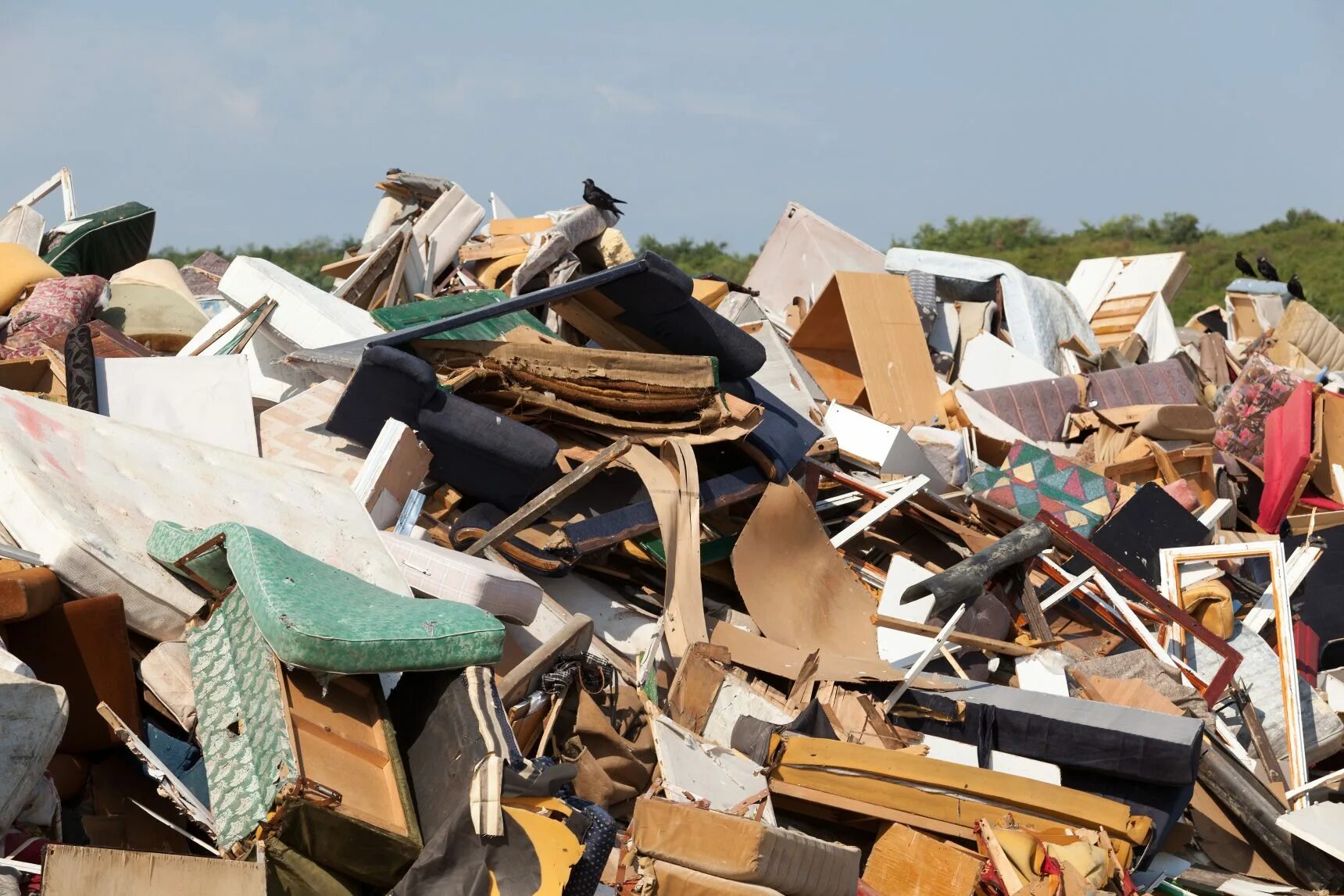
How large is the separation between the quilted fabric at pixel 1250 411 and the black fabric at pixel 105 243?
302 inches

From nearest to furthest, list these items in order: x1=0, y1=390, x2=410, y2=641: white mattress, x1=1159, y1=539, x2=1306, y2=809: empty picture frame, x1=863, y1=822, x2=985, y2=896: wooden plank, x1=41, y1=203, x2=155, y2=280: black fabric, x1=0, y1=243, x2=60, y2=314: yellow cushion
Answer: x1=0, y1=390, x2=410, y2=641: white mattress → x1=863, y1=822, x2=985, y2=896: wooden plank → x1=1159, y1=539, x2=1306, y2=809: empty picture frame → x1=0, y1=243, x2=60, y2=314: yellow cushion → x1=41, y1=203, x2=155, y2=280: black fabric

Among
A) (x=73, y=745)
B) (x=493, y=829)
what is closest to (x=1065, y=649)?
(x=493, y=829)

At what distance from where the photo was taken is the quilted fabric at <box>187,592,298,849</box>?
3195 millimetres

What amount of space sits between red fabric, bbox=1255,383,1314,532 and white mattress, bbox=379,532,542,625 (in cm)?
568

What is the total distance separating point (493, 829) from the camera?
3125 mm

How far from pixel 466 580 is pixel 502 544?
70 centimetres

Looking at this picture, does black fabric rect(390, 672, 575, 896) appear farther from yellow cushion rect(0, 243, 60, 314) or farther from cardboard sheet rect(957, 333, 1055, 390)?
cardboard sheet rect(957, 333, 1055, 390)

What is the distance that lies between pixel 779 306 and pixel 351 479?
5890 millimetres

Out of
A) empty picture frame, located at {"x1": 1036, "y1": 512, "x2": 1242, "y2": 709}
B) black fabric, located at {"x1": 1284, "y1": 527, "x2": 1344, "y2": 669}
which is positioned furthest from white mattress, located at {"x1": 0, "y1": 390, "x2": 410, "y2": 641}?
black fabric, located at {"x1": 1284, "y1": 527, "x2": 1344, "y2": 669}

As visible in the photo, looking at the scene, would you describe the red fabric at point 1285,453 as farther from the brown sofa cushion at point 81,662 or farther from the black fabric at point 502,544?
the brown sofa cushion at point 81,662

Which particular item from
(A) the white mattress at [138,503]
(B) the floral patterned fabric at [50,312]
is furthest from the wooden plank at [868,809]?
(B) the floral patterned fabric at [50,312]

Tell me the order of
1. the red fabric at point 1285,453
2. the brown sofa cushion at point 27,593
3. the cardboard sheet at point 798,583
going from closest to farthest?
the brown sofa cushion at point 27,593 < the cardboard sheet at point 798,583 < the red fabric at point 1285,453

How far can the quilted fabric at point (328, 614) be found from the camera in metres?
3.32

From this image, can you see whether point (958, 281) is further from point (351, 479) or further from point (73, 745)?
point (73, 745)
